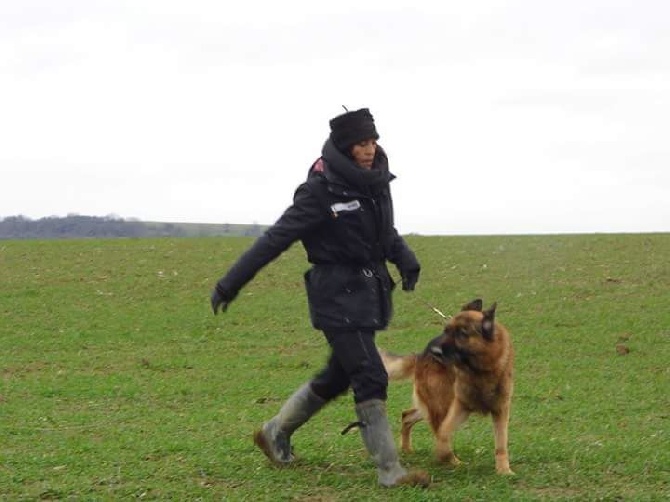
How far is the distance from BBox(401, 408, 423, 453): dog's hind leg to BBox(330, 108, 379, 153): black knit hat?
215 cm

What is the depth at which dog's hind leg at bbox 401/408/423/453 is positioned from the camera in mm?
7234

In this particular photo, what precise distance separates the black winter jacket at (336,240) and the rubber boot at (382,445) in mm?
513

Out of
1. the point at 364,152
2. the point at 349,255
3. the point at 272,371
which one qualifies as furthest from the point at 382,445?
the point at 272,371

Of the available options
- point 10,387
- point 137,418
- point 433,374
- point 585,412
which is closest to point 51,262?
point 10,387

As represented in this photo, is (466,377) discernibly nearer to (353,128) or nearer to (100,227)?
(353,128)

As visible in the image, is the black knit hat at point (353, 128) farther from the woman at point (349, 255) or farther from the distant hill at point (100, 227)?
the distant hill at point (100, 227)

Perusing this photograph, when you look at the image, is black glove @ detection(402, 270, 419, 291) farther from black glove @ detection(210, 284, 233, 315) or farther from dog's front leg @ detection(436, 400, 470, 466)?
black glove @ detection(210, 284, 233, 315)

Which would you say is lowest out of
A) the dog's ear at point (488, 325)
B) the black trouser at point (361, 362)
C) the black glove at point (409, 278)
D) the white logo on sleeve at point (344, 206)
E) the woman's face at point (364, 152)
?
the black trouser at point (361, 362)

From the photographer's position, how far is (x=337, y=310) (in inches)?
241

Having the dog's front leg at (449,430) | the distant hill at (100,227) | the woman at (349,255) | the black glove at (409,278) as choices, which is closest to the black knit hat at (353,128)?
the woman at (349,255)

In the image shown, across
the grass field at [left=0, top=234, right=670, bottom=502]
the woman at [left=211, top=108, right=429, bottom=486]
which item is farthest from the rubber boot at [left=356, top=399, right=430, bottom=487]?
the grass field at [left=0, top=234, right=670, bottom=502]

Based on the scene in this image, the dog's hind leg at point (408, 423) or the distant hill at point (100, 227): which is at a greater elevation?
the distant hill at point (100, 227)

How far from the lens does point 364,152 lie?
6156 mm

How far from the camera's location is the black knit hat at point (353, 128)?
20.0 feet
